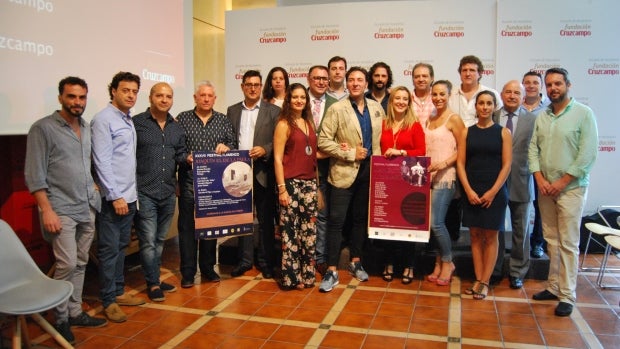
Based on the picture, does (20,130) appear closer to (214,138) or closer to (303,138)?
(214,138)

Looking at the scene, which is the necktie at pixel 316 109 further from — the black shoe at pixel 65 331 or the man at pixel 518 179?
the black shoe at pixel 65 331

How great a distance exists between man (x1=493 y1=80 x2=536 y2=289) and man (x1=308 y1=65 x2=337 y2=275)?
145 cm

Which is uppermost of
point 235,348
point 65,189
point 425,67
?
point 425,67

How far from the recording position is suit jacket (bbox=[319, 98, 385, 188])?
12.7ft

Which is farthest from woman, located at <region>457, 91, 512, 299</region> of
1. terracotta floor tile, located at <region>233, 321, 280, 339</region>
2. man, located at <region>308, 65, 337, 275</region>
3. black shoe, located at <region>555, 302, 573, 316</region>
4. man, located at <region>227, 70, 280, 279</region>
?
terracotta floor tile, located at <region>233, 321, 280, 339</region>

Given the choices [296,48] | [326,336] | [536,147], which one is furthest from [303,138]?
[296,48]

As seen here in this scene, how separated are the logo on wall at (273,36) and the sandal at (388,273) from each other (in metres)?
3.32

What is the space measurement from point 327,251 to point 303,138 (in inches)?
43.4

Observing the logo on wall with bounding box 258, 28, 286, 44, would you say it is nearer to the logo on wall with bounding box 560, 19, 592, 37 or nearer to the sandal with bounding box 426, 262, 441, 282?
the logo on wall with bounding box 560, 19, 592, 37

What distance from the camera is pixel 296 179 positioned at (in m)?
3.80

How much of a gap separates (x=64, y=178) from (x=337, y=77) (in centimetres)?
228

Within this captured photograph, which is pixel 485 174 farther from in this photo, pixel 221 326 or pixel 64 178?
pixel 64 178

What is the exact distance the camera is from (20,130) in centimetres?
312

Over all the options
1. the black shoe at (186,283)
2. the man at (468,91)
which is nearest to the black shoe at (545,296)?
the man at (468,91)
